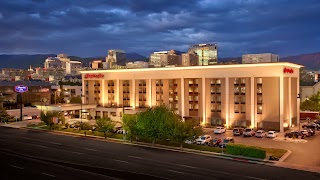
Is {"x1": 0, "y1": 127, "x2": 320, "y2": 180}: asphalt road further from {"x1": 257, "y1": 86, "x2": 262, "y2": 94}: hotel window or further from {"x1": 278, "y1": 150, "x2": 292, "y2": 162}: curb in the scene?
{"x1": 257, "y1": 86, "x2": 262, "y2": 94}: hotel window

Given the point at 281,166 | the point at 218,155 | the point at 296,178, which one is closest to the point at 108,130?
the point at 218,155

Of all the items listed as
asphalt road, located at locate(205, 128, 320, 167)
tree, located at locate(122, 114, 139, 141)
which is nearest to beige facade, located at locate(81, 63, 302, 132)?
asphalt road, located at locate(205, 128, 320, 167)

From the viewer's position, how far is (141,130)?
65562 millimetres

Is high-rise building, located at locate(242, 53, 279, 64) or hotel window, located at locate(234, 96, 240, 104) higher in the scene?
high-rise building, located at locate(242, 53, 279, 64)

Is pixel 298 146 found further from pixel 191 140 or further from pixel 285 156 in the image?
pixel 191 140

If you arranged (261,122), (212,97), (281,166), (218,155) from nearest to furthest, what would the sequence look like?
1. (281,166)
2. (218,155)
3. (261,122)
4. (212,97)

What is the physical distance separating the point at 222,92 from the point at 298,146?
29874 millimetres

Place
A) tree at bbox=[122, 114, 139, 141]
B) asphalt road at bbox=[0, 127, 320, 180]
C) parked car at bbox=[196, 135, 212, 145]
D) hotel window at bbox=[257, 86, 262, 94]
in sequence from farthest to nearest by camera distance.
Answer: hotel window at bbox=[257, 86, 262, 94] < tree at bbox=[122, 114, 139, 141] < parked car at bbox=[196, 135, 212, 145] < asphalt road at bbox=[0, 127, 320, 180]

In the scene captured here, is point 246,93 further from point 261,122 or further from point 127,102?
point 127,102

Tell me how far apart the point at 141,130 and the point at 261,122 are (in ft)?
115

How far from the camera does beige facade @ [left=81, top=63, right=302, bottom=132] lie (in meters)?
84.0

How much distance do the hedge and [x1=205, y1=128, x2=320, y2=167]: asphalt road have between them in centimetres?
410

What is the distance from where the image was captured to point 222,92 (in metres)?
90.6

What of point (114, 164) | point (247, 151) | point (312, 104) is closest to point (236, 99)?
point (247, 151)
